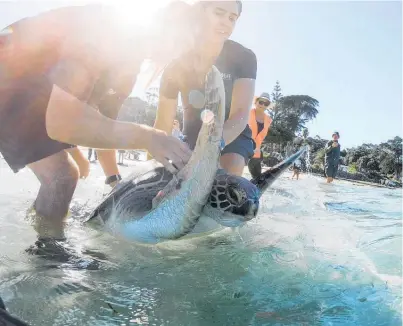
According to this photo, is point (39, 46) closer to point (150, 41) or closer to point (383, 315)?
point (150, 41)

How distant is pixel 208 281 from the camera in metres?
1.72

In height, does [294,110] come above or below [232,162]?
above

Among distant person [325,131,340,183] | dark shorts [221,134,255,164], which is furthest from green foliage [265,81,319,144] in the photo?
dark shorts [221,134,255,164]

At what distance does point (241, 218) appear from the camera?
1.87 m

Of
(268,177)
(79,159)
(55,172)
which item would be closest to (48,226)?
(55,172)

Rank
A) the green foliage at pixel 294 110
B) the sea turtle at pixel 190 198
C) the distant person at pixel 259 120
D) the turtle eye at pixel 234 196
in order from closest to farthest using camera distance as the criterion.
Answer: the sea turtle at pixel 190 198
the turtle eye at pixel 234 196
the distant person at pixel 259 120
the green foliage at pixel 294 110

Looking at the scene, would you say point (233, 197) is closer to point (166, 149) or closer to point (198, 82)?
point (166, 149)

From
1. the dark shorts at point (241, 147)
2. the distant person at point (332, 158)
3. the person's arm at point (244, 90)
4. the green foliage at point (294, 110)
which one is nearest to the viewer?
the person's arm at point (244, 90)

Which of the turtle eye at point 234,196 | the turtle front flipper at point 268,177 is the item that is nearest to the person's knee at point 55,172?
the turtle eye at point 234,196

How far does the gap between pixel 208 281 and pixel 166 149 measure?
597 mm

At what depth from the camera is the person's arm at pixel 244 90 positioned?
269cm

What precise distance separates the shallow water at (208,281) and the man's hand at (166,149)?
0.51 metres

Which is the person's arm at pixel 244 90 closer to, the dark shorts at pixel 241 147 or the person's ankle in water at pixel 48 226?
the dark shorts at pixel 241 147

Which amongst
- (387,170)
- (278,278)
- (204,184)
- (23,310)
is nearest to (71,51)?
(204,184)
